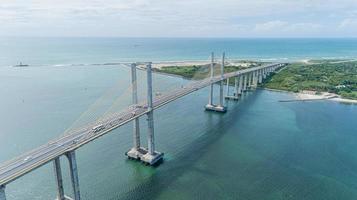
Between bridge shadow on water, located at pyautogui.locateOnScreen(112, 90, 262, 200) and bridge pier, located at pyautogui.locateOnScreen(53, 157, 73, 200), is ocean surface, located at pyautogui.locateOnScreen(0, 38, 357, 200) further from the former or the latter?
bridge pier, located at pyautogui.locateOnScreen(53, 157, 73, 200)

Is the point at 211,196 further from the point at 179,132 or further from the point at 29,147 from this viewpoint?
the point at 29,147

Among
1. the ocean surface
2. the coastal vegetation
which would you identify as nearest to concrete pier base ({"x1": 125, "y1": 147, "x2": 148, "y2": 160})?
the ocean surface

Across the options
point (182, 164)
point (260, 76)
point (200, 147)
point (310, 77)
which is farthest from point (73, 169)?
point (310, 77)

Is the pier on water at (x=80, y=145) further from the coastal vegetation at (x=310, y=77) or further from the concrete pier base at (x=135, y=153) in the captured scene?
the coastal vegetation at (x=310, y=77)

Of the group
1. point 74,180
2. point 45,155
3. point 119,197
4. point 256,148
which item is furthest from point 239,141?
point 45,155

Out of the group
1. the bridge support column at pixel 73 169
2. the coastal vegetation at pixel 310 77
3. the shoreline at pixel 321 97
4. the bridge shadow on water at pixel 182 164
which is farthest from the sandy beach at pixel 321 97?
the bridge support column at pixel 73 169
